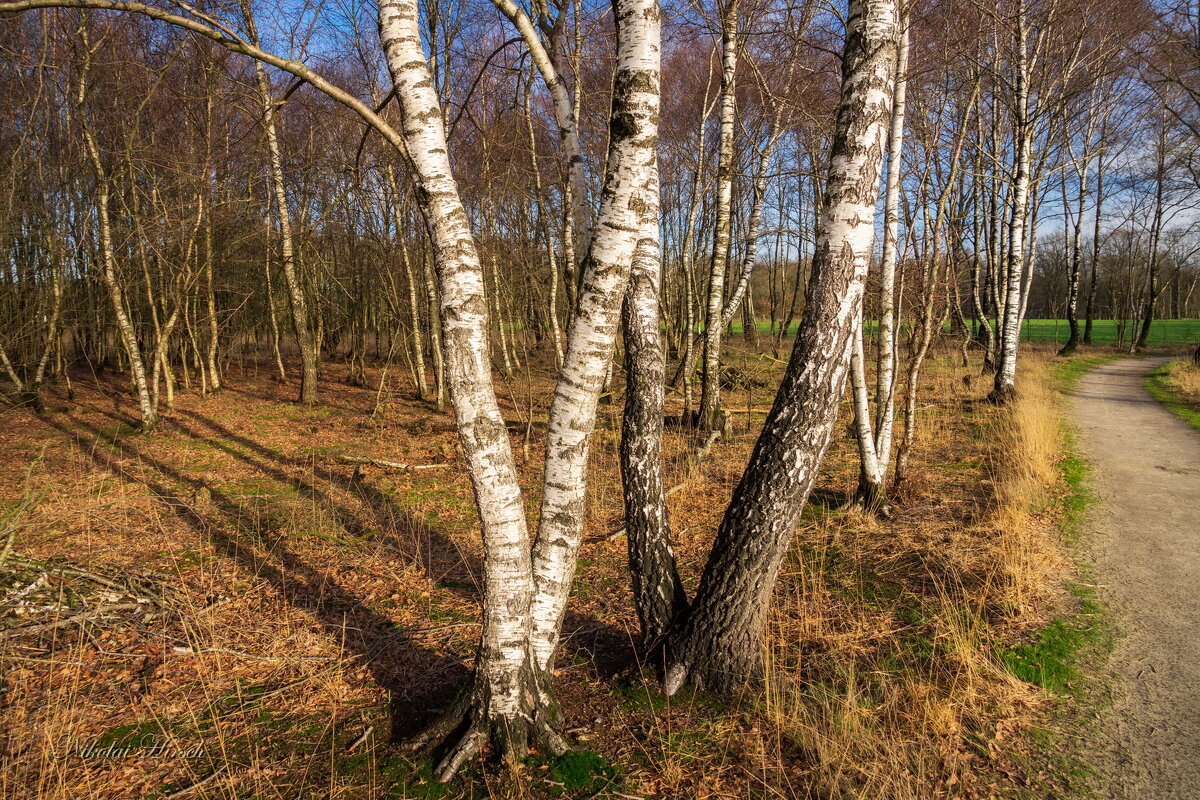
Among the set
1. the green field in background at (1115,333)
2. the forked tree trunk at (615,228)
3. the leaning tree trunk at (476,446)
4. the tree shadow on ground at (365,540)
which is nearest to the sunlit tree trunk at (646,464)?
the tree shadow on ground at (365,540)

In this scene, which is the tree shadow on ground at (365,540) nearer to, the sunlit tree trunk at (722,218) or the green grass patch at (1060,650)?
the green grass patch at (1060,650)

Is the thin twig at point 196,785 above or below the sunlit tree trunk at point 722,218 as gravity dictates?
below

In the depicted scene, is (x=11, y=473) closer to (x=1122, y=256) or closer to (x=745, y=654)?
(x=745, y=654)

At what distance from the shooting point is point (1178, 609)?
3.97 meters

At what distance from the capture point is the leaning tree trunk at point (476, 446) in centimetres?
255

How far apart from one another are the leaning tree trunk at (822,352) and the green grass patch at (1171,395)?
9445 millimetres

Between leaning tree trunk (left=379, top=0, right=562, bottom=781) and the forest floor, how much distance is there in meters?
0.21

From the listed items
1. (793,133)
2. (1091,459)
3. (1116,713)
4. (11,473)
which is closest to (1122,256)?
(793,133)

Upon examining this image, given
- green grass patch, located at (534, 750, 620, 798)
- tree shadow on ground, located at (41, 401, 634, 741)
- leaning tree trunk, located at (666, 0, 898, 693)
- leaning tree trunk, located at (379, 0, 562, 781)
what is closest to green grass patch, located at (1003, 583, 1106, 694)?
leaning tree trunk, located at (666, 0, 898, 693)

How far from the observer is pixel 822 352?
9.96ft

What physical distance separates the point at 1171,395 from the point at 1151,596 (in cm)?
1051

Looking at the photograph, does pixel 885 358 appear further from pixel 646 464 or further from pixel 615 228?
pixel 615 228

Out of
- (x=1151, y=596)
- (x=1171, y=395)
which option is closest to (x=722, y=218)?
(x=1151, y=596)

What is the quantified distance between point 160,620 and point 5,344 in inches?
406
